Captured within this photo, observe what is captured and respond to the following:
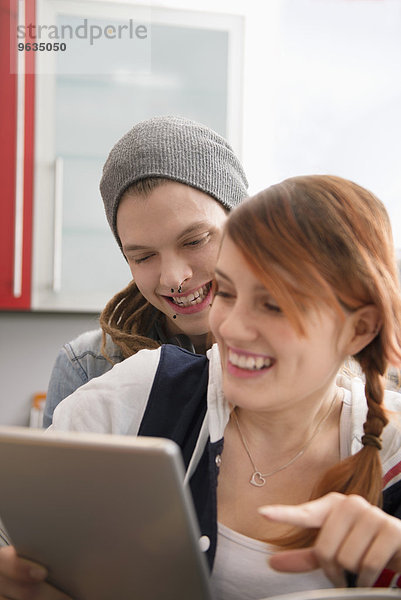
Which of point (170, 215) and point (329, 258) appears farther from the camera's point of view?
point (170, 215)

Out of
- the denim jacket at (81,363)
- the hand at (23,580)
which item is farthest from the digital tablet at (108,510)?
the denim jacket at (81,363)

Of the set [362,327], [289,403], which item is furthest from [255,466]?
[362,327]

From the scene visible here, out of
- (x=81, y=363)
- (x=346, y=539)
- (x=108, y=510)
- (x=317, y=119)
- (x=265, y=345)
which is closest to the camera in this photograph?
(x=108, y=510)

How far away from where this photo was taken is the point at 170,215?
136 centimetres

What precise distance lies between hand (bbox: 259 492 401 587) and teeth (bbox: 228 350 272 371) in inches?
8.0

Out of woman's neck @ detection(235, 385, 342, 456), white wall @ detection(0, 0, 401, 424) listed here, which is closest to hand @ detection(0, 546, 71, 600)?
woman's neck @ detection(235, 385, 342, 456)

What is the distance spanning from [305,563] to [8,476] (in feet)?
1.17

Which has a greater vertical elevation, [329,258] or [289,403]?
[329,258]

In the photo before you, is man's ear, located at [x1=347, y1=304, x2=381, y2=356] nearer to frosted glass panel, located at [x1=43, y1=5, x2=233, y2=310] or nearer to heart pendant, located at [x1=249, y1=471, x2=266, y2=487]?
heart pendant, located at [x1=249, y1=471, x2=266, y2=487]

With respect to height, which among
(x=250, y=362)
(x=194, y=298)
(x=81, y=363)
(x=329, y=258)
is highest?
(x=329, y=258)

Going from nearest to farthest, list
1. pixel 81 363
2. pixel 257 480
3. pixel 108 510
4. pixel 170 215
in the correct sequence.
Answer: pixel 108 510, pixel 257 480, pixel 170 215, pixel 81 363

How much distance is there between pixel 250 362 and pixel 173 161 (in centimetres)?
64

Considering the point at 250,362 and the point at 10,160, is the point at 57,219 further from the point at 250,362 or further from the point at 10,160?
the point at 250,362

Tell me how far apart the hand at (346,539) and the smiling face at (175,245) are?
701 mm
